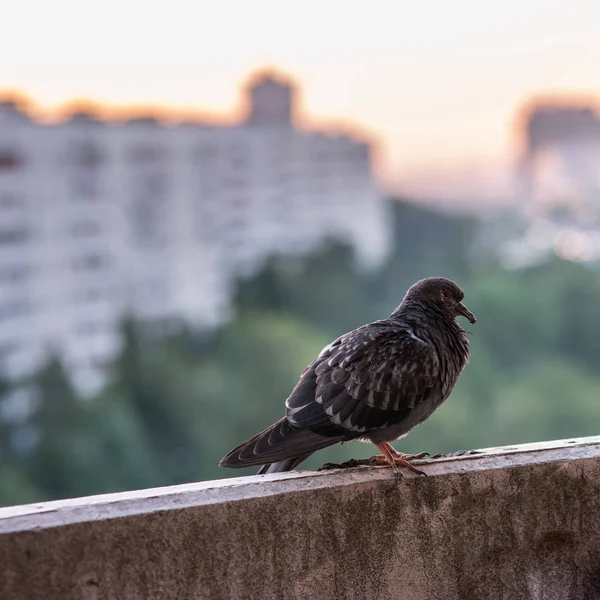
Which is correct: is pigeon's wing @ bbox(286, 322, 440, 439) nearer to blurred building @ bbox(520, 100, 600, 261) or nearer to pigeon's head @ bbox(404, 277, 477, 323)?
pigeon's head @ bbox(404, 277, 477, 323)

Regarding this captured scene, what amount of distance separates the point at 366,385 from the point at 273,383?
32.9 metres

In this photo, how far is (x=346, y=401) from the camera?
3127 mm

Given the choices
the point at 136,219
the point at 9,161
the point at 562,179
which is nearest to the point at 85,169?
the point at 136,219

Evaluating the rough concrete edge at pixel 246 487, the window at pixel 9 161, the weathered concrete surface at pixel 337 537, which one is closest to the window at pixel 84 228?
the window at pixel 9 161

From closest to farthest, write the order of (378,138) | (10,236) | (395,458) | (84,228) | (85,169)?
(395,458) → (10,236) → (85,169) → (84,228) → (378,138)

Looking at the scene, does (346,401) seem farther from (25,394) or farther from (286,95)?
(286,95)

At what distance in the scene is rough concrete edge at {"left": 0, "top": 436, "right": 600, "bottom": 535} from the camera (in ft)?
7.88

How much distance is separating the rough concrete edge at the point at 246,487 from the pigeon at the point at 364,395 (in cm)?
20

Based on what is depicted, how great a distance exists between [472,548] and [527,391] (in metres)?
38.4

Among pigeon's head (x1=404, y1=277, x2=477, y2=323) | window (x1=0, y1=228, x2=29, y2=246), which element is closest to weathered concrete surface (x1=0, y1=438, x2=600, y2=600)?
pigeon's head (x1=404, y1=277, x2=477, y2=323)

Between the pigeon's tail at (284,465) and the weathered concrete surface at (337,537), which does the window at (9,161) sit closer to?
the pigeon's tail at (284,465)

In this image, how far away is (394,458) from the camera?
2.93m

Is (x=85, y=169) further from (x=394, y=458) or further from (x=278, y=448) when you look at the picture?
(x=394, y=458)

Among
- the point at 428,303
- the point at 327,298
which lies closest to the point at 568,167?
the point at 327,298
